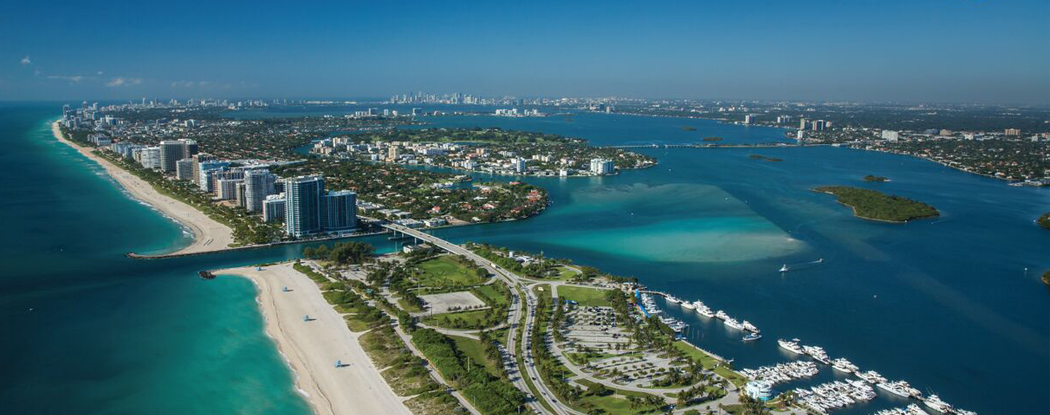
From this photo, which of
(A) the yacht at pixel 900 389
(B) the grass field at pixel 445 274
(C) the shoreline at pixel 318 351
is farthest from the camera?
(B) the grass field at pixel 445 274

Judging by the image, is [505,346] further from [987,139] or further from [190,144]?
[987,139]

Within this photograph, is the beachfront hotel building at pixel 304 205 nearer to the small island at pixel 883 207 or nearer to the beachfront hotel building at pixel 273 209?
the beachfront hotel building at pixel 273 209

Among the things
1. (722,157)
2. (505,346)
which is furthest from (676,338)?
(722,157)

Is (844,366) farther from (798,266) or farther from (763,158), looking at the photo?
(763,158)

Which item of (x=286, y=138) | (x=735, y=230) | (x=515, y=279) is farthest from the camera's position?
(x=286, y=138)

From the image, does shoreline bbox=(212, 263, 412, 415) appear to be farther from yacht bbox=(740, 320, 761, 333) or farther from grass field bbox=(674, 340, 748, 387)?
yacht bbox=(740, 320, 761, 333)

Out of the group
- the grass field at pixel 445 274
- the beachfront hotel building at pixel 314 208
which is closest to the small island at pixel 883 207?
the grass field at pixel 445 274
